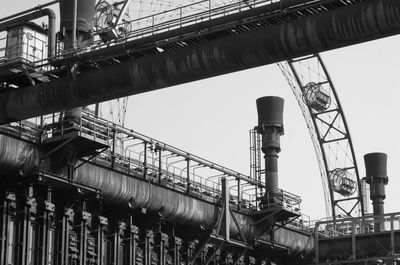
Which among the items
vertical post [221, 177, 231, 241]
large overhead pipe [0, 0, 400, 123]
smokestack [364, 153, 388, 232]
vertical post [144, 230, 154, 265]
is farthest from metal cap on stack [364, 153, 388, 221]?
large overhead pipe [0, 0, 400, 123]

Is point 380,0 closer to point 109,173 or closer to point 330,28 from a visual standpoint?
point 330,28

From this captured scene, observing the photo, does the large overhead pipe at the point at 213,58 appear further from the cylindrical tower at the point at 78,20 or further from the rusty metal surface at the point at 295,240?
the rusty metal surface at the point at 295,240

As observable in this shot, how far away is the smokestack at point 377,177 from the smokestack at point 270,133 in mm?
14179

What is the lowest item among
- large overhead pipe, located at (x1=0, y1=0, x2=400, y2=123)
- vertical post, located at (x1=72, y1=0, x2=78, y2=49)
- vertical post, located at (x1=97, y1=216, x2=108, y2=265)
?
vertical post, located at (x1=97, y1=216, x2=108, y2=265)

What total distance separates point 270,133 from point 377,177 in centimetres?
1580

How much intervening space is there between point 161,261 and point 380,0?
87.0 feet

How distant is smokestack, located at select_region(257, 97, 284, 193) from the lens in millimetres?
60312

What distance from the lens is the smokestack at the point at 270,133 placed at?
6031 centimetres

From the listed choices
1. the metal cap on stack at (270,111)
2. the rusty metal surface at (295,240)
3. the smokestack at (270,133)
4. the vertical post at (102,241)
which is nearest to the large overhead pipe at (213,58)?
the vertical post at (102,241)

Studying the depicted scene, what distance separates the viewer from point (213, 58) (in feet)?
107

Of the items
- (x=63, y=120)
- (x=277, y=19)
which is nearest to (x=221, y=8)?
(x=277, y=19)

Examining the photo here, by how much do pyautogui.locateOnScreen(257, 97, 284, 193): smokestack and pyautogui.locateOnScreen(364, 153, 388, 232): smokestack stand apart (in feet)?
46.5

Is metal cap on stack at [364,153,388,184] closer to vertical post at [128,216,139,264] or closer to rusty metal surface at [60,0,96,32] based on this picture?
vertical post at [128,216,139,264]

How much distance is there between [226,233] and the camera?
5525 cm
